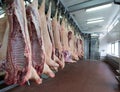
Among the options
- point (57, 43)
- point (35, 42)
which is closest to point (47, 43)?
point (35, 42)

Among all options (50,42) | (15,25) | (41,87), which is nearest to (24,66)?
(15,25)

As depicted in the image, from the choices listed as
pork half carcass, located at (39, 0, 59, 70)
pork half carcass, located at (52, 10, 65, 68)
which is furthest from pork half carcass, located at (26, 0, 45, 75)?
pork half carcass, located at (52, 10, 65, 68)

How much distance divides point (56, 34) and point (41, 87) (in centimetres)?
79

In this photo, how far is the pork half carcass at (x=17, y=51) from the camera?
702 mm

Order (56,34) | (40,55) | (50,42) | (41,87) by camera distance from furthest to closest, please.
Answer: (41,87)
(56,34)
(50,42)
(40,55)

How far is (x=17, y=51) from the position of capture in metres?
0.73

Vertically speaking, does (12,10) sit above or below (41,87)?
above

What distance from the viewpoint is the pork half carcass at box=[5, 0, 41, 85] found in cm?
70

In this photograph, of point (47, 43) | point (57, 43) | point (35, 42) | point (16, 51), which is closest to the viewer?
point (16, 51)

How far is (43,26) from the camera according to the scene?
111 cm

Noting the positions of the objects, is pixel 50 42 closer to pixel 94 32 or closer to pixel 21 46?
pixel 21 46

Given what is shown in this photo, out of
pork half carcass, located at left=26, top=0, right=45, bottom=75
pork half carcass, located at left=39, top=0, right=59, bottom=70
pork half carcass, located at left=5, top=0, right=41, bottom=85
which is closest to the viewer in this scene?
pork half carcass, located at left=5, top=0, right=41, bottom=85

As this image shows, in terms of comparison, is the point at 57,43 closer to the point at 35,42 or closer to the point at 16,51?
the point at 35,42

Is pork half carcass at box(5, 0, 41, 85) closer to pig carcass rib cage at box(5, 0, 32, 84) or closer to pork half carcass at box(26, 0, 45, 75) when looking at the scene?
pig carcass rib cage at box(5, 0, 32, 84)
